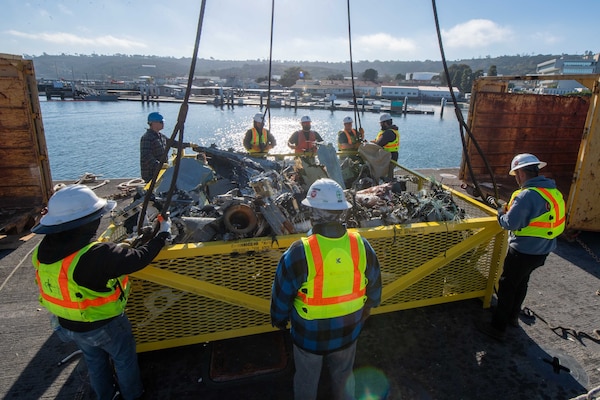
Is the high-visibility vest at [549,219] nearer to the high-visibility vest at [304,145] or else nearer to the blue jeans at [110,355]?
the blue jeans at [110,355]

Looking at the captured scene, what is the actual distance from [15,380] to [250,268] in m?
2.17

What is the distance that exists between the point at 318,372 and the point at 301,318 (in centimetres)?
43

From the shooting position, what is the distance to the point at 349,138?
7.12m

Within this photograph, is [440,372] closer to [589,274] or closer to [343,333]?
[343,333]

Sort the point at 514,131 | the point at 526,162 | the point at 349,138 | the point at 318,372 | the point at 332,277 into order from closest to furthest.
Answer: the point at 332,277 < the point at 318,372 < the point at 526,162 < the point at 349,138 < the point at 514,131

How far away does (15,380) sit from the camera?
2.90 meters

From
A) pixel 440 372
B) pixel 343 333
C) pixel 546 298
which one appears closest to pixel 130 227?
pixel 343 333

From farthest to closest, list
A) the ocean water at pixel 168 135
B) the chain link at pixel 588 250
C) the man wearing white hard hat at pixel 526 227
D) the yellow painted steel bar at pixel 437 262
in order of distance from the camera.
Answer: the ocean water at pixel 168 135, the chain link at pixel 588 250, the yellow painted steel bar at pixel 437 262, the man wearing white hard hat at pixel 526 227

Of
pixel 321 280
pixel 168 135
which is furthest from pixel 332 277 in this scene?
pixel 168 135

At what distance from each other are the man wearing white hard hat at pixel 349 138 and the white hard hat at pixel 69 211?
5.31 metres

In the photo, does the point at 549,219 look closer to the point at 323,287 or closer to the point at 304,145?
the point at 323,287

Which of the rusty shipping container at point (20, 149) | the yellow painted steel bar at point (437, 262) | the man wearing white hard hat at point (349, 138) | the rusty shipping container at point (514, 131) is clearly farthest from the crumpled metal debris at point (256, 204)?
the rusty shipping container at point (514, 131)

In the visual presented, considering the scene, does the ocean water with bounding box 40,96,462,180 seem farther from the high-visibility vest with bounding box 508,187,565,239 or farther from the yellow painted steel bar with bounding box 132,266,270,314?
the high-visibility vest with bounding box 508,187,565,239

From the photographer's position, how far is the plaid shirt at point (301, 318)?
6.69ft
